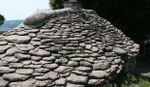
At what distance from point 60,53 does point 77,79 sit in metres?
1.36

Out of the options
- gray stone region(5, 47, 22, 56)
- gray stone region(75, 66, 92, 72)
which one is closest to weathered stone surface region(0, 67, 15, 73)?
gray stone region(5, 47, 22, 56)

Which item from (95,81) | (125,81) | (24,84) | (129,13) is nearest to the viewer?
(24,84)

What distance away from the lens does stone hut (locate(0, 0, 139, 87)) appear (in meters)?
5.30

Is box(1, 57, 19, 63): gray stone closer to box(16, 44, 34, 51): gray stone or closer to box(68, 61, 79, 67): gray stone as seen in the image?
box(16, 44, 34, 51): gray stone

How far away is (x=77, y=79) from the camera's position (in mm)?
5336

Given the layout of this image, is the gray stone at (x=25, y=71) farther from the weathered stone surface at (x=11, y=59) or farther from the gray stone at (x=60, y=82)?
the gray stone at (x=60, y=82)

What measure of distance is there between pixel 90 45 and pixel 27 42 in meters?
2.36

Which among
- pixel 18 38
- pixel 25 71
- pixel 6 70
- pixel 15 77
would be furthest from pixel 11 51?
pixel 15 77

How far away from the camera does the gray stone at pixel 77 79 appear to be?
529 centimetres

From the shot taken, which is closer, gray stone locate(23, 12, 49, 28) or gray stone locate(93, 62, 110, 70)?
gray stone locate(93, 62, 110, 70)

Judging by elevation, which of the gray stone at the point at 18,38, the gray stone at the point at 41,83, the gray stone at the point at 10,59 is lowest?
the gray stone at the point at 41,83

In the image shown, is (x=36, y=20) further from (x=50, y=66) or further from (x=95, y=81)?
(x=95, y=81)

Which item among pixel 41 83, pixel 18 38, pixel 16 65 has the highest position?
pixel 18 38

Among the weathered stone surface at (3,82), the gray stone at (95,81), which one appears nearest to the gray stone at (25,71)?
the weathered stone surface at (3,82)
